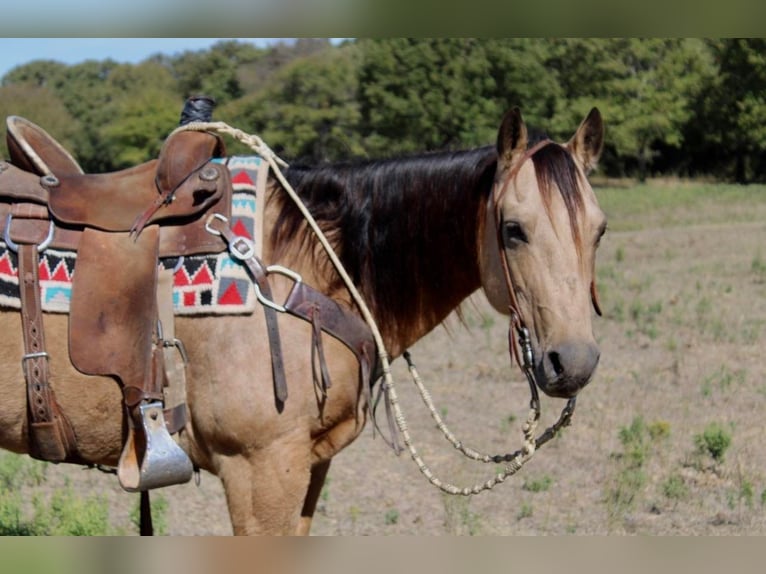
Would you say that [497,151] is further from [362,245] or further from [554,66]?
[554,66]

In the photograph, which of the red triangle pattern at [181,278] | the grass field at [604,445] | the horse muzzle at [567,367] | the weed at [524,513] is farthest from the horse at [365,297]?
the weed at [524,513]

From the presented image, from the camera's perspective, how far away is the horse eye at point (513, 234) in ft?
8.98

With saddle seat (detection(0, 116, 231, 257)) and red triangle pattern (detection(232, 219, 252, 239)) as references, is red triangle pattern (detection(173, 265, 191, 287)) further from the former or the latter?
red triangle pattern (detection(232, 219, 252, 239))

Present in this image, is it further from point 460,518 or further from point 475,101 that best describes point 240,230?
point 475,101

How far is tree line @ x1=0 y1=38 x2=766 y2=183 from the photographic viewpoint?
38.2 metres

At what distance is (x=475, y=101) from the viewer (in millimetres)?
39375

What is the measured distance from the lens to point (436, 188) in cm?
311

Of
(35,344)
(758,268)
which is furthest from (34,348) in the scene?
(758,268)

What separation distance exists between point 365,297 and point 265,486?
779mm

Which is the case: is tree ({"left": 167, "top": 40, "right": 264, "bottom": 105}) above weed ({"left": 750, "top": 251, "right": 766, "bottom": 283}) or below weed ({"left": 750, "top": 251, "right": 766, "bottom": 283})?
above

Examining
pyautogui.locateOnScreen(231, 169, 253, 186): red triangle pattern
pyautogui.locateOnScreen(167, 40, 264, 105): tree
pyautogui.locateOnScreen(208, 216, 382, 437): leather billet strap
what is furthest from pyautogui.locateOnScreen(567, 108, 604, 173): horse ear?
pyautogui.locateOnScreen(167, 40, 264, 105): tree

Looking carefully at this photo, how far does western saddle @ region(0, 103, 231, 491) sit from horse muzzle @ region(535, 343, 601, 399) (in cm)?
118

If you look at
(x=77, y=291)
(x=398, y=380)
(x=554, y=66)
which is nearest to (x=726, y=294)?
(x=398, y=380)

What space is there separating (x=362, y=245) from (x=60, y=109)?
44292 millimetres
